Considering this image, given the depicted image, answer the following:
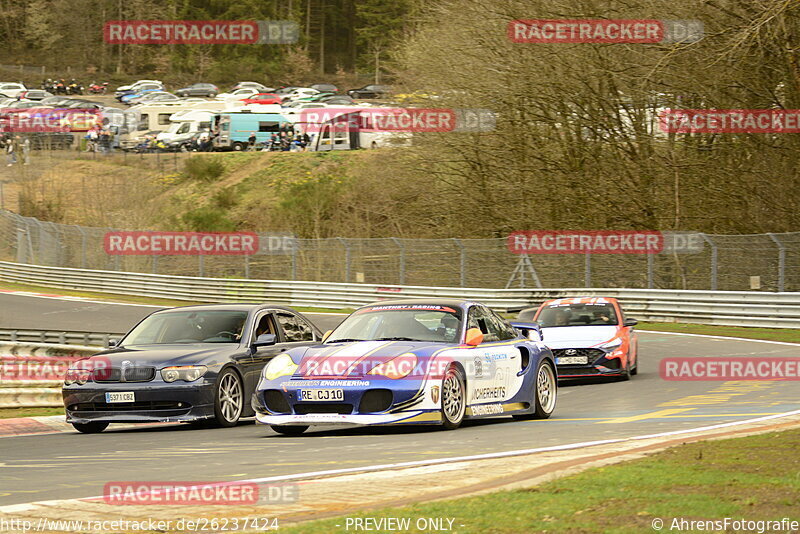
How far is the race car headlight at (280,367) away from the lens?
38.3 feet

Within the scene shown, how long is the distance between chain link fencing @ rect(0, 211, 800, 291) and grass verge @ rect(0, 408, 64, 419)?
18.8m

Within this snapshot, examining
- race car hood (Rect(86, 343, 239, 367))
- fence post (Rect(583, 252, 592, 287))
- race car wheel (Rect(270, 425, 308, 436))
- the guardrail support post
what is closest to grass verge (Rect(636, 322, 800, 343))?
fence post (Rect(583, 252, 592, 287))

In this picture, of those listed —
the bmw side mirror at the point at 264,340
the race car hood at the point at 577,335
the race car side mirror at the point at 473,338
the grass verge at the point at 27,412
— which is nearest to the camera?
the race car side mirror at the point at 473,338

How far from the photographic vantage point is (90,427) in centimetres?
1345

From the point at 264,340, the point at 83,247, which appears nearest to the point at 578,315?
the point at 264,340

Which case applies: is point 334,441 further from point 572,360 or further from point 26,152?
point 26,152

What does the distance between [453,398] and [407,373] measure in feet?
2.19

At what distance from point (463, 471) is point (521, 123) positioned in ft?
97.3

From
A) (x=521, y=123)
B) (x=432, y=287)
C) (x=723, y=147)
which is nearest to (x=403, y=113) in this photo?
(x=521, y=123)

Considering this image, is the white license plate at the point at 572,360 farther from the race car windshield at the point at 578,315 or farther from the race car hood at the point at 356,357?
the race car hood at the point at 356,357

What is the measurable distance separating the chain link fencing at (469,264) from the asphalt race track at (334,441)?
1291 cm

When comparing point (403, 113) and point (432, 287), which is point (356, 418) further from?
point (403, 113)

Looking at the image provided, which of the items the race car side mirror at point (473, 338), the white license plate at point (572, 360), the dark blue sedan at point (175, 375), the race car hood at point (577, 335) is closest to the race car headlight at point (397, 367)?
the race car side mirror at point (473, 338)

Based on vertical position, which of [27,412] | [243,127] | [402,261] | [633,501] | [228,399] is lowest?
[27,412]
